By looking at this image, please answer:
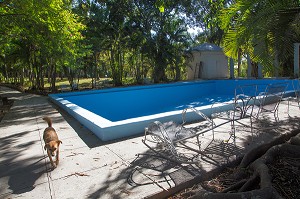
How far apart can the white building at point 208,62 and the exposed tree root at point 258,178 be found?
54.7 feet

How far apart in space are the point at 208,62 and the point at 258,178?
1790cm

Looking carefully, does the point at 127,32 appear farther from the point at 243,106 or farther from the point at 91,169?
the point at 91,169

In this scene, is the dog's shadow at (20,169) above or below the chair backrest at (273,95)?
below

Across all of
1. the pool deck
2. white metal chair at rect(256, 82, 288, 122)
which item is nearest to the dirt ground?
the pool deck

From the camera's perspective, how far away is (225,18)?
4.66 metres

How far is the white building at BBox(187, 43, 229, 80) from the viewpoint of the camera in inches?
770

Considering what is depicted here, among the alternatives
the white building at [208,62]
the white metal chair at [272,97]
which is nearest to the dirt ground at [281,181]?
the white metal chair at [272,97]

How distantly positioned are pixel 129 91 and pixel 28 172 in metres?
11.0

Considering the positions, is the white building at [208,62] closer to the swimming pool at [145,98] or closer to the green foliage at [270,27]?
the swimming pool at [145,98]

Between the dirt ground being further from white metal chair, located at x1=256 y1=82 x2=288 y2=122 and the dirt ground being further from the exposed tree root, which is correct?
white metal chair, located at x1=256 y1=82 x2=288 y2=122

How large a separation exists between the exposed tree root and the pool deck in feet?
1.36

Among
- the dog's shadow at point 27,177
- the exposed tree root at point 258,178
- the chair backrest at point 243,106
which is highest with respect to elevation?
the chair backrest at point 243,106

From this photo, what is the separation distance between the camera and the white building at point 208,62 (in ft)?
64.1

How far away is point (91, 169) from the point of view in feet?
11.3
